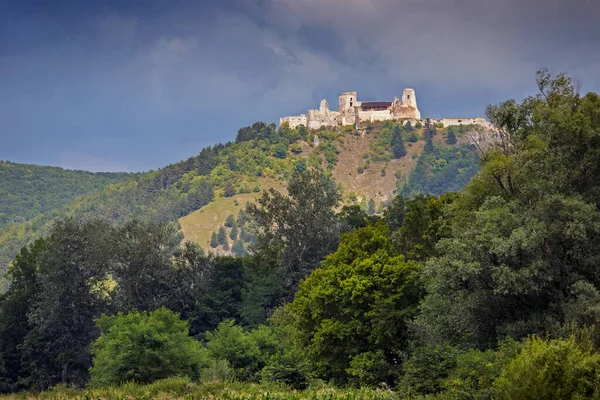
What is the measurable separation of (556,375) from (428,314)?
14.0 meters

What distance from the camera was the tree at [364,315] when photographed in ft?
109

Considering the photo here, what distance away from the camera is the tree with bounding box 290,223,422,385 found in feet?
109

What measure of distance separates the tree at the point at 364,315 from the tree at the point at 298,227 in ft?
69.6

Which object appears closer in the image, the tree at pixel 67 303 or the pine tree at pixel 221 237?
the tree at pixel 67 303

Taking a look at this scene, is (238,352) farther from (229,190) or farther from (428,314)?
(229,190)

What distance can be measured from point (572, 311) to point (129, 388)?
18227 millimetres

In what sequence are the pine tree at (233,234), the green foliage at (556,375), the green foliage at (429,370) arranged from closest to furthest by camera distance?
the green foliage at (556,375) < the green foliage at (429,370) < the pine tree at (233,234)

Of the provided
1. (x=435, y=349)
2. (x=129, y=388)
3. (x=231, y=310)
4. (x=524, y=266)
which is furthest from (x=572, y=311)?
(x=231, y=310)

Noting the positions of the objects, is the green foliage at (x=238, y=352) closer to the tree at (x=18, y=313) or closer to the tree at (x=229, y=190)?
the tree at (x=18, y=313)

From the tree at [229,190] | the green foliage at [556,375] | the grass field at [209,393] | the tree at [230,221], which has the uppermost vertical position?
the tree at [229,190]

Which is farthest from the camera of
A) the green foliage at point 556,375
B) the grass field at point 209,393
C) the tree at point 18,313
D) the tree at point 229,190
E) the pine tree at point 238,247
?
the tree at point 229,190

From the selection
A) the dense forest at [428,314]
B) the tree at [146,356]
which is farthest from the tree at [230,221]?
the tree at [146,356]

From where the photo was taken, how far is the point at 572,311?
25250 millimetres

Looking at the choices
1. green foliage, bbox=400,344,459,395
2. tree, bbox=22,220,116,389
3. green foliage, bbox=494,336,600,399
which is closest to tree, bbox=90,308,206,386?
green foliage, bbox=400,344,459,395
